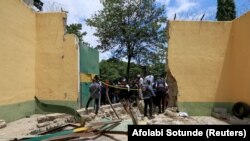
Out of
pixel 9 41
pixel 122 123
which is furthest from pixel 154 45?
pixel 122 123

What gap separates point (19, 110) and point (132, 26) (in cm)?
1641

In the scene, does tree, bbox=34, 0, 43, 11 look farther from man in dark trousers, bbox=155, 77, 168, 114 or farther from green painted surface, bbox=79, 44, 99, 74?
man in dark trousers, bbox=155, 77, 168, 114

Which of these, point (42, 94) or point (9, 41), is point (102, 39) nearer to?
point (42, 94)

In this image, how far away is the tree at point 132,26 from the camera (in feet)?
93.9

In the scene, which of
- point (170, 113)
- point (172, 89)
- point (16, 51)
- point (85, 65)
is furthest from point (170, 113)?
point (16, 51)

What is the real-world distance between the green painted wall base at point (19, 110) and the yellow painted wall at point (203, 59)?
14.4ft

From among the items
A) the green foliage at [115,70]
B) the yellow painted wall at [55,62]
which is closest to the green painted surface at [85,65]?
the yellow painted wall at [55,62]

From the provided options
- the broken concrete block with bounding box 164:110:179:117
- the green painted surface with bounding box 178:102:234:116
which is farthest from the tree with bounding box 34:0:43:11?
the broken concrete block with bounding box 164:110:179:117

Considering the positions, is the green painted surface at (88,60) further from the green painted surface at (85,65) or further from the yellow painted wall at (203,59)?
the yellow painted wall at (203,59)

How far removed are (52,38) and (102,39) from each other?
14.4 meters

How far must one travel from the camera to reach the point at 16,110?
43.1 ft

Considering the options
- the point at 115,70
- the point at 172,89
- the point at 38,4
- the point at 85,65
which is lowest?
the point at 172,89

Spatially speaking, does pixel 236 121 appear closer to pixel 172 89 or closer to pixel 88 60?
pixel 172 89

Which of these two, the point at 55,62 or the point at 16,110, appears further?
the point at 55,62
